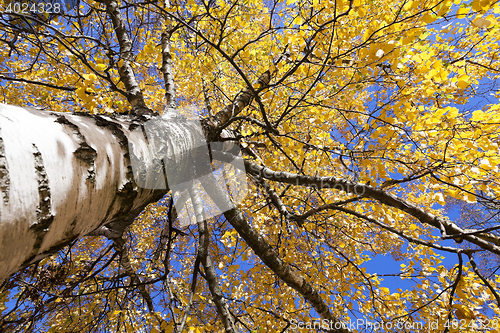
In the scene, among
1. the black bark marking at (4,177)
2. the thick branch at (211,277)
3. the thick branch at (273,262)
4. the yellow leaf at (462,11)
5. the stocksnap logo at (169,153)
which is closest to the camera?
the black bark marking at (4,177)

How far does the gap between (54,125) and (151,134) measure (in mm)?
484

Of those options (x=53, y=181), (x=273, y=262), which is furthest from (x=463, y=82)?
(x=53, y=181)

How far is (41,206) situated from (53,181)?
8 cm

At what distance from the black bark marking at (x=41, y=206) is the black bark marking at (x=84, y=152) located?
0.13m

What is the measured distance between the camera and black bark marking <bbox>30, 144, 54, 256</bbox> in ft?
1.78

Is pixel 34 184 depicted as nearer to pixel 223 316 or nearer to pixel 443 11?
pixel 223 316

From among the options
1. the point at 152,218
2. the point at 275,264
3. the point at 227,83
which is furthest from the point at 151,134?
the point at 152,218

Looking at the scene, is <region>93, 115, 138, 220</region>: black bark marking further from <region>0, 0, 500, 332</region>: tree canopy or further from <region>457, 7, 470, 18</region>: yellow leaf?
<region>457, 7, 470, 18</region>: yellow leaf

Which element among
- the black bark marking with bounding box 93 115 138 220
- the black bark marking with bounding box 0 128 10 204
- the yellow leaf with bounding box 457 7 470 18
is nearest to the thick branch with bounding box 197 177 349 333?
the black bark marking with bounding box 93 115 138 220

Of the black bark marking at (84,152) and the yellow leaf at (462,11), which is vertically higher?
the yellow leaf at (462,11)

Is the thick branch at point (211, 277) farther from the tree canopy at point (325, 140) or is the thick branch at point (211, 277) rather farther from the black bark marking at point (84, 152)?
the black bark marking at point (84, 152)

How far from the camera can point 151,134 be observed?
1.16 meters

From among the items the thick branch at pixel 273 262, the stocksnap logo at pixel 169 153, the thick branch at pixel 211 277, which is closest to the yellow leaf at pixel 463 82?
the stocksnap logo at pixel 169 153

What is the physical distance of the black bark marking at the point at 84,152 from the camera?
27.4 inches
